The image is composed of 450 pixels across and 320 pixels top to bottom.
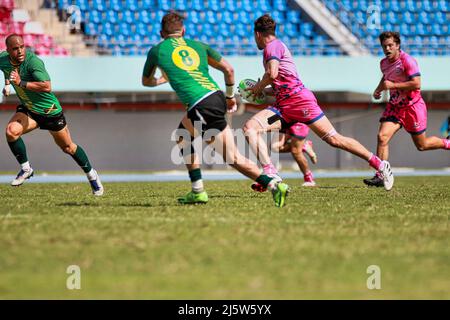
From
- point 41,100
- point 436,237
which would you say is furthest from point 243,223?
point 41,100

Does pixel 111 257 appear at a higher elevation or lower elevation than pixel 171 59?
lower

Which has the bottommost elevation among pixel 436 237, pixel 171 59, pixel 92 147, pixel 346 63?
pixel 92 147

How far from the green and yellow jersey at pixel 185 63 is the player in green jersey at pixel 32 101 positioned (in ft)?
7.75

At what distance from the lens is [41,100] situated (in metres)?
10.5

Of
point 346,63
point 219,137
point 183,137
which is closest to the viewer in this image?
point 219,137

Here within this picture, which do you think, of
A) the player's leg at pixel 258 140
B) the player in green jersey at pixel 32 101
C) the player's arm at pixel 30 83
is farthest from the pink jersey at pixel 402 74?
the player's arm at pixel 30 83

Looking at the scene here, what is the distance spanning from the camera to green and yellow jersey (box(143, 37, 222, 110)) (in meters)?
8.19

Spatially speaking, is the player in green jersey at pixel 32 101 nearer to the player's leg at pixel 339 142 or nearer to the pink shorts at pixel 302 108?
the pink shorts at pixel 302 108

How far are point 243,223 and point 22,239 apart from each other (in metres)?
1.87

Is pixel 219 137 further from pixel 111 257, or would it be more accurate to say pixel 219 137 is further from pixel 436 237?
pixel 111 257

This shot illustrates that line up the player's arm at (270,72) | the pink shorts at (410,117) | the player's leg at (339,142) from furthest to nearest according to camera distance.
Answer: the pink shorts at (410,117) < the player's leg at (339,142) < the player's arm at (270,72)

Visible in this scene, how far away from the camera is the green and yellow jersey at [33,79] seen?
33.2ft

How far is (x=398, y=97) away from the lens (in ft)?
39.2

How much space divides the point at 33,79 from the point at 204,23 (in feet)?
47.1
